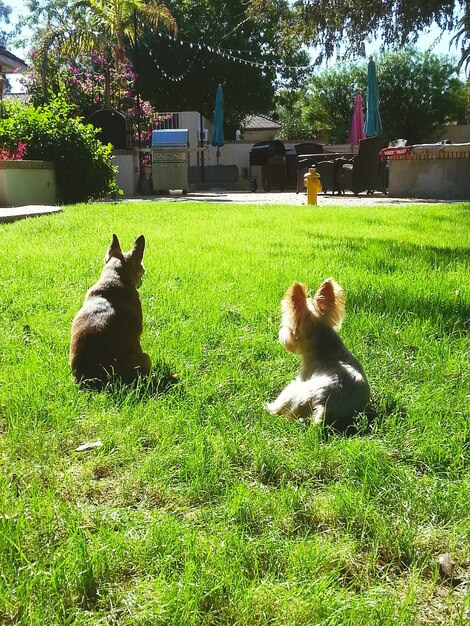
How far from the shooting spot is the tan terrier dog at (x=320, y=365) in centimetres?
272

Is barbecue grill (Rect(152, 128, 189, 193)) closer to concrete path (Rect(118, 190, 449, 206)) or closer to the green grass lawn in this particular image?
concrete path (Rect(118, 190, 449, 206))

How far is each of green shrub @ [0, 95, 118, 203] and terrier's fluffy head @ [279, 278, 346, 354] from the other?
→ 11146 mm

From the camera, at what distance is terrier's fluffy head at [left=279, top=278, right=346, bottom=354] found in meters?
3.04

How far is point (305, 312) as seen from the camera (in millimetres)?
3039

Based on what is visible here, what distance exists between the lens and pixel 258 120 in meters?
51.1

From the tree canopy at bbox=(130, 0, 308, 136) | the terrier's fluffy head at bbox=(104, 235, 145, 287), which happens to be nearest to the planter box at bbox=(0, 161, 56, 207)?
the terrier's fluffy head at bbox=(104, 235, 145, 287)

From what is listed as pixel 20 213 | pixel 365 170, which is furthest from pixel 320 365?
pixel 365 170

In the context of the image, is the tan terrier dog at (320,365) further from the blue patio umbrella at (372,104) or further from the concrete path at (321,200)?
the blue patio umbrella at (372,104)

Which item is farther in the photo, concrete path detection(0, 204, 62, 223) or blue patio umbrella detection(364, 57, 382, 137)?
blue patio umbrella detection(364, 57, 382, 137)

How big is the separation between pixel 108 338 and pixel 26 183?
34.4 feet

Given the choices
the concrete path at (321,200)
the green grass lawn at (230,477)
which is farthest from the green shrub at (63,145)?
the green grass lawn at (230,477)

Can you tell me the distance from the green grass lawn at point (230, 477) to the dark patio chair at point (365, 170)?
500 inches

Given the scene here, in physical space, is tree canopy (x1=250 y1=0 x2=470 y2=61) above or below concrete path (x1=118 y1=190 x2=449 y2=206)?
above

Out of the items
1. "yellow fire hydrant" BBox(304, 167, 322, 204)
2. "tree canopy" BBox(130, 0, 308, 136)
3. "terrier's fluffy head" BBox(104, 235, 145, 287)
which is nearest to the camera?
"terrier's fluffy head" BBox(104, 235, 145, 287)
